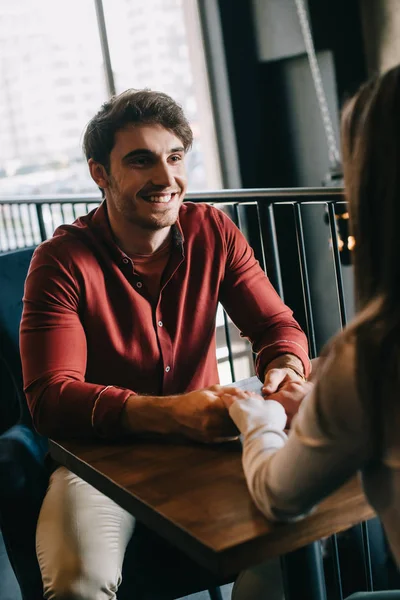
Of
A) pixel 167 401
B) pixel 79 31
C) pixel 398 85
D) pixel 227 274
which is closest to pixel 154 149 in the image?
pixel 227 274

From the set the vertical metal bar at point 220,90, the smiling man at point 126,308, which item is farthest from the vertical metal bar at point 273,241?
the vertical metal bar at point 220,90

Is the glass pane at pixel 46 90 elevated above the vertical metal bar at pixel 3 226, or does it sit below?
above

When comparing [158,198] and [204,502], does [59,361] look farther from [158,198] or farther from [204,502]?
[204,502]

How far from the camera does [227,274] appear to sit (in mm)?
2102

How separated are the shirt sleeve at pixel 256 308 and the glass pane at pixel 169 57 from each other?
4.44 metres

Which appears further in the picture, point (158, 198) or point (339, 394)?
point (158, 198)

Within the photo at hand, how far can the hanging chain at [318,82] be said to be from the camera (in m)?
5.32

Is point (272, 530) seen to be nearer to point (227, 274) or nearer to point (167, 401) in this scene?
point (167, 401)

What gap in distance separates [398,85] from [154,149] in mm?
1179

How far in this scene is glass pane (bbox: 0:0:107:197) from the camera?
6.34 meters

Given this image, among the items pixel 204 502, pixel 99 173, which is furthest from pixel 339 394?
pixel 99 173

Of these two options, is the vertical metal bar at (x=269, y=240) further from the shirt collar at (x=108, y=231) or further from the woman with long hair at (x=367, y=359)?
the woman with long hair at (x=367, y=359)

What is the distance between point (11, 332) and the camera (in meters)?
2.17

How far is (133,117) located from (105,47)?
15.4ft
